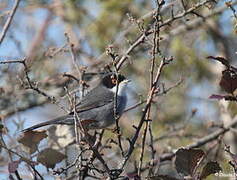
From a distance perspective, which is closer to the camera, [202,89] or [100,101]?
[100,101]

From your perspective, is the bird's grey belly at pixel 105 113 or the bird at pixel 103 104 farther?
the bird's grey belly at pixel 105 113

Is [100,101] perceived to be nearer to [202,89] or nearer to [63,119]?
[63,119]

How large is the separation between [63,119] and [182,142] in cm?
160

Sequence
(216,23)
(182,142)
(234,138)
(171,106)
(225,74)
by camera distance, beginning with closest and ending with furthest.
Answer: (225,74) < (182,142) < (234,138) < (216,23) < (171,106)

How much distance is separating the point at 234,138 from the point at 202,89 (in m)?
0.95

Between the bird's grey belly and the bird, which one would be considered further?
the bird's grey belly

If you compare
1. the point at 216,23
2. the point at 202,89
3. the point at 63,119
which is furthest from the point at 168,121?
the point at 63,119

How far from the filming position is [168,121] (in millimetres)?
5262

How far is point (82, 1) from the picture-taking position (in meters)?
5.76

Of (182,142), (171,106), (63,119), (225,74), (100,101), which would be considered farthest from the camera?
(171,106)

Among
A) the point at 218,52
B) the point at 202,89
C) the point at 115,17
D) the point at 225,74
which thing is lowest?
the point at 225,74

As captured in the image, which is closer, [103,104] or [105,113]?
[105,113]

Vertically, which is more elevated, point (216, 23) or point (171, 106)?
point (216, 23)

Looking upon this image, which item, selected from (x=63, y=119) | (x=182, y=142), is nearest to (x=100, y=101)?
(x=63, y=119)
